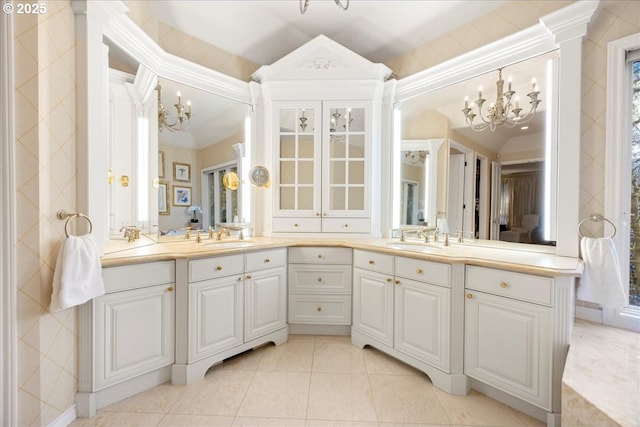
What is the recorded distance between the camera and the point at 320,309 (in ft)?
8.01

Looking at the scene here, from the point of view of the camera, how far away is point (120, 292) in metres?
1.59

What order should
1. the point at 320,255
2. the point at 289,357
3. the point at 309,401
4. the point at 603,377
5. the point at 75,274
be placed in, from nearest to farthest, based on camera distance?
the point at 603,377, the point at 75,274, the point at 309,401, the point at 289,357, the point at 320,255

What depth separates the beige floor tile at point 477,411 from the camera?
5.02 ft

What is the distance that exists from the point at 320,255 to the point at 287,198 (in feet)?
2.24

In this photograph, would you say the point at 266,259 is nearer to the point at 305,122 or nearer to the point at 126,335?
the point at 126,335

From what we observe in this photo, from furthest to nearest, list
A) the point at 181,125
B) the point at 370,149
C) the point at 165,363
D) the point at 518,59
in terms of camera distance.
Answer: the point at 370,149
the point at 181,125
the point at 518,59
the point at 165,363

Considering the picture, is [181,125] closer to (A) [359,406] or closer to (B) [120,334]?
(B) [120,334]

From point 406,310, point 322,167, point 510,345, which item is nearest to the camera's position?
point 510,345

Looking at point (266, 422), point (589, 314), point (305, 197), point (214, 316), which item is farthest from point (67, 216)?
point (589, 314)

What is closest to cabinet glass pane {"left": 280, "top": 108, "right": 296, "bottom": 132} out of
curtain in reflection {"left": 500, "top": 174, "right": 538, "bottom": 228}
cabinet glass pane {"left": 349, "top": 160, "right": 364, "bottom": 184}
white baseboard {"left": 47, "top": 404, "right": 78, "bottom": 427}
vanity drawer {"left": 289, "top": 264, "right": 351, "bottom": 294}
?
cabinet glass pane {"left": 349, "top": 160, "right": 364, "bottom": 184}

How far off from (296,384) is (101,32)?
2.42 meters

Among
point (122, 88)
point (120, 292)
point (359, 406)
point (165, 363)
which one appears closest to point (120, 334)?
point (120, 292)

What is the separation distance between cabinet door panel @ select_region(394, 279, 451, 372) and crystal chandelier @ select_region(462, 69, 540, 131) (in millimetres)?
1299

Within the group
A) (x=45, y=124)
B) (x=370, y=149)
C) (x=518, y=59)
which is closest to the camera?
(x=45, y=124)
